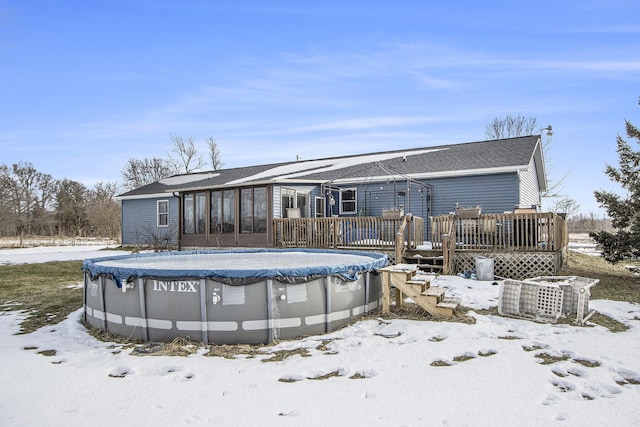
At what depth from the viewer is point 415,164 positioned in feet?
46.3

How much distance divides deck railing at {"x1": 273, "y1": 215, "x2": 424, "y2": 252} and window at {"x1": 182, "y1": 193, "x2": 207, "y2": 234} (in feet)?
13.2

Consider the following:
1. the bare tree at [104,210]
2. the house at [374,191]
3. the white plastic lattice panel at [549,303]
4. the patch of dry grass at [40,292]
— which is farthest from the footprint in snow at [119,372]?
the bare tree at [104,210]

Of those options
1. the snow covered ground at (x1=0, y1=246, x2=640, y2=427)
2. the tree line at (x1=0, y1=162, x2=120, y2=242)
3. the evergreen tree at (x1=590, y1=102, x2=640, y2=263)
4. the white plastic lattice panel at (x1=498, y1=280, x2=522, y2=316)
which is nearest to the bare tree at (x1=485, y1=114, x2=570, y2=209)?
the evergreen tree at (x1=590, y1=102, x2=640, y2=263)

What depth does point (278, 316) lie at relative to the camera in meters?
4.21

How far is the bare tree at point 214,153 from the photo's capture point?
35625mm

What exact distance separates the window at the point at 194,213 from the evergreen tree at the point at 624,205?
12.4 metres

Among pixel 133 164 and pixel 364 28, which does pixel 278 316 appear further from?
pixel 133 164

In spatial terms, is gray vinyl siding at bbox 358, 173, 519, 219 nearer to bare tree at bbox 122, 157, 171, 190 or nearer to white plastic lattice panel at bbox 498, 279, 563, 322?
white plastic lattice panel at bbox 498, 279, 563, 322

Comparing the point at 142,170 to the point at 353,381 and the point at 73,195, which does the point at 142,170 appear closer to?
the point at 73,195

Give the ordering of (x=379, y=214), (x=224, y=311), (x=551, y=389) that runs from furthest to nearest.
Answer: (x=379, y=214) < (x=224, y=311) < (x=551, y=389)

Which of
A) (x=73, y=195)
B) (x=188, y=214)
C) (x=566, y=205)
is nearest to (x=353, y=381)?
(x=188, y=214)

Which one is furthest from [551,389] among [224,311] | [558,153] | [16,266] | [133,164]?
[133,164]

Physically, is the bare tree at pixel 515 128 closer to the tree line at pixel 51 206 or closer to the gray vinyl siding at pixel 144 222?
the gray vinyl siding at pixel 144 222

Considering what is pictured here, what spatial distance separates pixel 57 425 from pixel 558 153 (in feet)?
97.3
